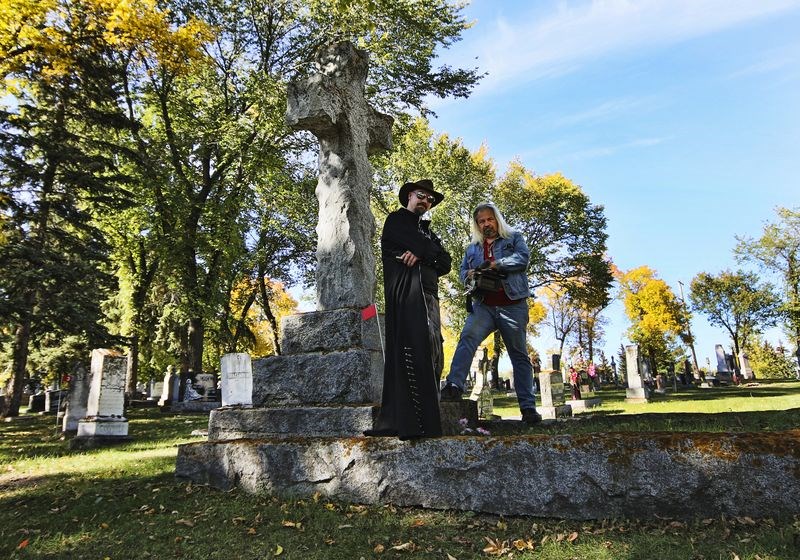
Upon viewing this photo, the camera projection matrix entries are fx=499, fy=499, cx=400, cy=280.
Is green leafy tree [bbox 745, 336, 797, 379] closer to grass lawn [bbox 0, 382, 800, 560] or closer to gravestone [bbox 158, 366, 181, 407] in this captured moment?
gravestone [bbox 158, 366, 181, 407]

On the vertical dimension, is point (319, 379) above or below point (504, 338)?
below

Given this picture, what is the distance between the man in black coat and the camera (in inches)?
157

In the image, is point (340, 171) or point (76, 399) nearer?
point (340, 171)

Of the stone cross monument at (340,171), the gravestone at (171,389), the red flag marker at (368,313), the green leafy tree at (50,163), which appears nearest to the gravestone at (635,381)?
the stone cross monument at (340,171)

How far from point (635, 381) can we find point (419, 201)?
18.7 metres

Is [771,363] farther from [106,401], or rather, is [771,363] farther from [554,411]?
[106,401]

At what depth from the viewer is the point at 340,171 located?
19.7 feet

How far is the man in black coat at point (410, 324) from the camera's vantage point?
3990 mm

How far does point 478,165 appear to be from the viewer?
27.1 metres

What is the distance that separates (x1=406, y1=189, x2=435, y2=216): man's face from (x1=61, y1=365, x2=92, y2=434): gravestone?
10377 millimetres

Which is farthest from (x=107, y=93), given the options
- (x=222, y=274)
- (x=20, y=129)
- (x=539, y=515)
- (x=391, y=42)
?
(x=539, y=515)

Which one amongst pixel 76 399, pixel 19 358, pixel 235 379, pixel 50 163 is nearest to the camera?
pixel 76 399

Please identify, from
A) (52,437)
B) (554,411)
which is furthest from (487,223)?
(52,437)

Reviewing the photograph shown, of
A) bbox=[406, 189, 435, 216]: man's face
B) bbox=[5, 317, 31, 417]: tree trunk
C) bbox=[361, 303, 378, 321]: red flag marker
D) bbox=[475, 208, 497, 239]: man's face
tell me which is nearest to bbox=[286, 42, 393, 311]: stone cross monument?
bbox=[361, 303, 378, 321]: red flag marker
